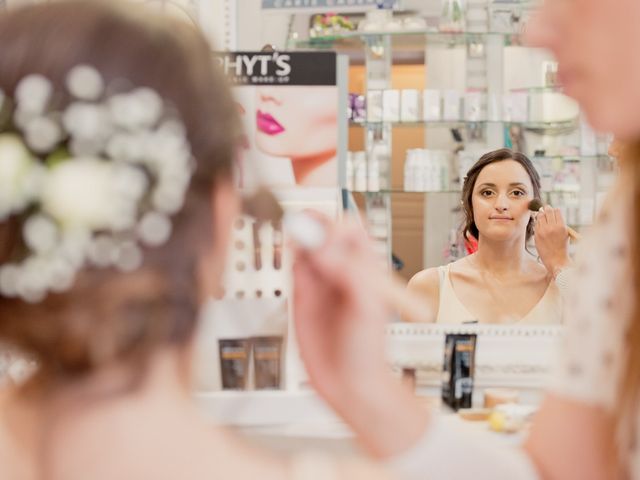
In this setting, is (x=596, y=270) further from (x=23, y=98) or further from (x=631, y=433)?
(x=23, y=98)

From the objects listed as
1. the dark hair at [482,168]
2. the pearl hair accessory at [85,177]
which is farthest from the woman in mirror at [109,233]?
the dark hair at [482,168]

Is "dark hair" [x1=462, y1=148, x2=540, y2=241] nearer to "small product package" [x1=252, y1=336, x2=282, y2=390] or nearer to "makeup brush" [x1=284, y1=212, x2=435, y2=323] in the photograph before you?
"small product package" [x1=252, y1=336, x2=282, y2=390]

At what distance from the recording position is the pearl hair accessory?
0.77m

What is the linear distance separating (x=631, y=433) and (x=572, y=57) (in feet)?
1.19

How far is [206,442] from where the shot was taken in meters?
0.79

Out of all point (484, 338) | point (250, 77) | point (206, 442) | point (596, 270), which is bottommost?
point (484, 338)

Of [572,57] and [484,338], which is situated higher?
[572,57]

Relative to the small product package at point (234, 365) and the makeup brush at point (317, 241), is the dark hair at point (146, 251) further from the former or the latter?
the small product package at point (234, 365)

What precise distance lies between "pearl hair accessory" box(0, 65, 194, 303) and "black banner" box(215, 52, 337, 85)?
139 cm

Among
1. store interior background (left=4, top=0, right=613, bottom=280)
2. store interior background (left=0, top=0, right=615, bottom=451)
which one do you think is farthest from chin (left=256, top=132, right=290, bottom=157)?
store interior background (left=4, top=0, right=613, bottom=280)

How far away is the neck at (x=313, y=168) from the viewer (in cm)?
215

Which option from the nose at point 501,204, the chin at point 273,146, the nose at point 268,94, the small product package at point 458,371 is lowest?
the small product package at point 458,371

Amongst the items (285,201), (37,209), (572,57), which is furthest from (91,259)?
(285,201)

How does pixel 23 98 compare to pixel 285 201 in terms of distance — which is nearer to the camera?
pixel 23 98
